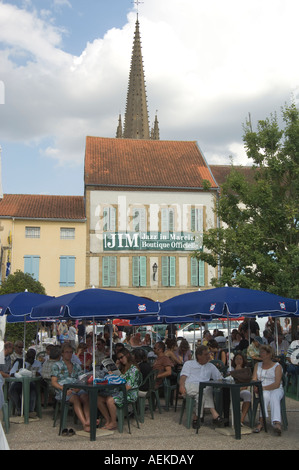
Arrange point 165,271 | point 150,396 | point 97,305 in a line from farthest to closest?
point 165,271, point 150,396, point 97,305

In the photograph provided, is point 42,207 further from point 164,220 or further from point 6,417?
point 6,417

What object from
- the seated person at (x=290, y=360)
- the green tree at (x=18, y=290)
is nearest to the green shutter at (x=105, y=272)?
the green tree at (x=18, y=290)

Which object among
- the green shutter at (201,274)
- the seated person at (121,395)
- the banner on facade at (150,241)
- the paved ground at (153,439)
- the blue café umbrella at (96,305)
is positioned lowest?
the paved ground at (153,439)

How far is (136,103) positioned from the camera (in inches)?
2709

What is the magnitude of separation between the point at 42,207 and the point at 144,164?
7.84m

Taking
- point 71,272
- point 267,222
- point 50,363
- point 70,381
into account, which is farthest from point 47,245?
point 70,381

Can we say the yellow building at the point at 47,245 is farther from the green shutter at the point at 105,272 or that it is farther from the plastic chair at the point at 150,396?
the plastic chair at the point at 150,396

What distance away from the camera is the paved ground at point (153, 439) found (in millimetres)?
7160

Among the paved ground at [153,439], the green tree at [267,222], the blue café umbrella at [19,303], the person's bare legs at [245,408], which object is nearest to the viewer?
the paved ground at [153,439]

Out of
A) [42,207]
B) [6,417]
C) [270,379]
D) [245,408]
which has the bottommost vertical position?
[6,417]

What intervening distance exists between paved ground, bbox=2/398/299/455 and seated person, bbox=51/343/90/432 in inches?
12.9

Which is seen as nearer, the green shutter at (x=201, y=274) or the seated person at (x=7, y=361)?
the seated person at (x=7, y=361)

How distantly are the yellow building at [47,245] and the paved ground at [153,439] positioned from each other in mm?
28277

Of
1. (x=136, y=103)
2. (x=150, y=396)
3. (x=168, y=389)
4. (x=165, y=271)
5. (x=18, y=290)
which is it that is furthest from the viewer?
(x=136, y=103)
